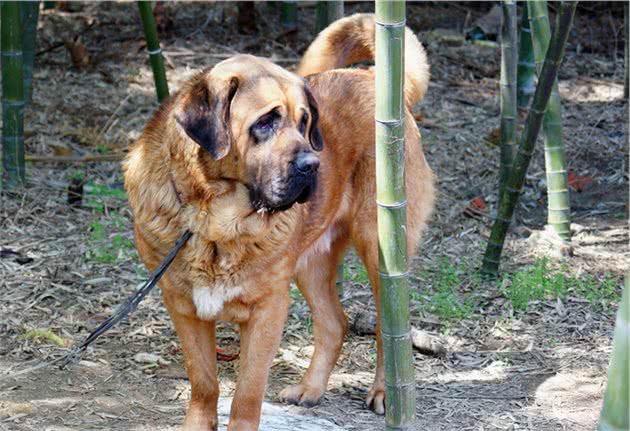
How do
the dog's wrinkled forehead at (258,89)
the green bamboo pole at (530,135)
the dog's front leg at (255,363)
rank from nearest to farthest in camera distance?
the dog's wrinkled forehead at (258,89) < the dog's front leg at (255,363) < the green bamboo pole at (530,135)

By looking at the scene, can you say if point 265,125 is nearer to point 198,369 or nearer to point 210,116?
point 210,116

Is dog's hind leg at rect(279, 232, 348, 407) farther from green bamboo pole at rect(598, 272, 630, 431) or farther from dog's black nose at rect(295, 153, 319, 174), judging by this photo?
green bamboo pole at rect(598, 272, 630, 431)

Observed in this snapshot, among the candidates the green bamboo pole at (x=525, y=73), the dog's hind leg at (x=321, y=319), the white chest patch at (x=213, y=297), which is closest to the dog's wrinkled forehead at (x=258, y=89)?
the white chest patch at (x=213, y=297)

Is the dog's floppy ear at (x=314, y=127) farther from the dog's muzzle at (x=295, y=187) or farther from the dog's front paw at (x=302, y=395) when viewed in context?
the dog's front paw at (x=302, y=395)

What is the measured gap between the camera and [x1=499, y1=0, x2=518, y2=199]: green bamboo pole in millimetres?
6035

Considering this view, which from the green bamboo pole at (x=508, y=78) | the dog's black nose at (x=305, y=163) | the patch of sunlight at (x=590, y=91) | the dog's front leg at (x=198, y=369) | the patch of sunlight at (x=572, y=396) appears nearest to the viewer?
the dog's black nose at (x=305, y=163)

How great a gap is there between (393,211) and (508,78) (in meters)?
2.88

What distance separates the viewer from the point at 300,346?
5.29 metres

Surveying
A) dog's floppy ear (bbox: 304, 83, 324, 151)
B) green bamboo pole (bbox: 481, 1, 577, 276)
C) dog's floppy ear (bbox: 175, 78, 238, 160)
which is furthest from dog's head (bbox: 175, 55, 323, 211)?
green bamboo pole (bbox: 481, 1, 577, 276)

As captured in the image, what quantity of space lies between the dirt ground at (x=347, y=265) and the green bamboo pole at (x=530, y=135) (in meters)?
0.24

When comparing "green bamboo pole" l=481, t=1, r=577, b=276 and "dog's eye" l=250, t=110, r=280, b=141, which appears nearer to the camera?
"dog's eye" l=250, t=110, r=280, b=141

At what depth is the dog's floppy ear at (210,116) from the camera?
371cm

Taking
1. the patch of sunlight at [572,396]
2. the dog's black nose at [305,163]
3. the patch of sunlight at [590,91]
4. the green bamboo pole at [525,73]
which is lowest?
the patch of sunlight at [572,396]

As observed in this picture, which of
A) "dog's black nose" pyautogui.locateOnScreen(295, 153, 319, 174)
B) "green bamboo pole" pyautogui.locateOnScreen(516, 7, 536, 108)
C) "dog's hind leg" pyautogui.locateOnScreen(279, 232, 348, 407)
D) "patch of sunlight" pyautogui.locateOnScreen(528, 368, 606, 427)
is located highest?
"dog's black nose" pyautogui.locateOnScreen(295, 153, 319, 174)
